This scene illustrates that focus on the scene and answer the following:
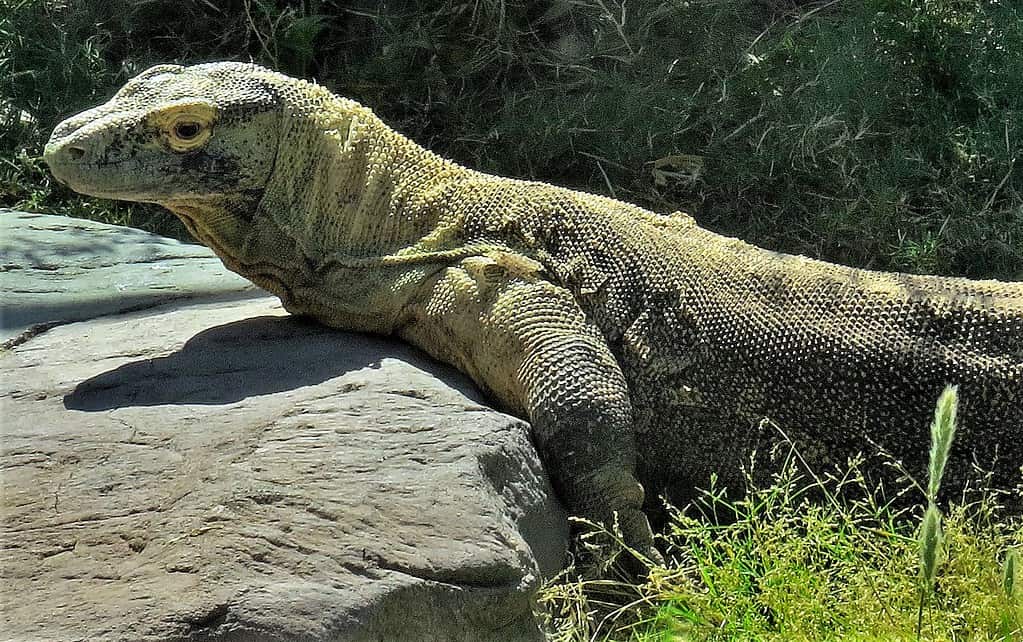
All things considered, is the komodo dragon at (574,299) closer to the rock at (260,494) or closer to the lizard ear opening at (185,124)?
the lizard ear opening at (185,124)

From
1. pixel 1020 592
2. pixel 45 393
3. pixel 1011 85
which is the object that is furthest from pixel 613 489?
pixel 1011 85

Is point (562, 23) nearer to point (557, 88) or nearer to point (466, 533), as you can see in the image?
point (557, 88)

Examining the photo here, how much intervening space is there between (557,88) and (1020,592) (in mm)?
5143

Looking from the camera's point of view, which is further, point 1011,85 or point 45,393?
point 1011,85

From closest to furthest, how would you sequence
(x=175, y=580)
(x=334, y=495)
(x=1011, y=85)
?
(x=175, y=580), (x=334, y=495), (x=1011, y=85)

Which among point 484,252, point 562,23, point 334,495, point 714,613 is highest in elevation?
point 562,23

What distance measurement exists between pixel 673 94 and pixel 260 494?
475 cm

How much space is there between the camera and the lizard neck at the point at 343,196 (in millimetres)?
4109

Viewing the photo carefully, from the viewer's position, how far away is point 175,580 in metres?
2.86

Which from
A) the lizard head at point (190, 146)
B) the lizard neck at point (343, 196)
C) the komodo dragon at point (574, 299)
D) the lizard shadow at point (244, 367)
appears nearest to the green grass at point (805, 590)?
the komodo dragon at point (574, 299)

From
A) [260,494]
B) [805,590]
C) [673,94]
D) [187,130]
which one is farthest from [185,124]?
[673,94]

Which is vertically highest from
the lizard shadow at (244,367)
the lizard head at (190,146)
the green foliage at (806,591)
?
the lizard head at (190,146)

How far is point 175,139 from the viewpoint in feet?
12.7

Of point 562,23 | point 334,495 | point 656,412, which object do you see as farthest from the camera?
point 562,23
